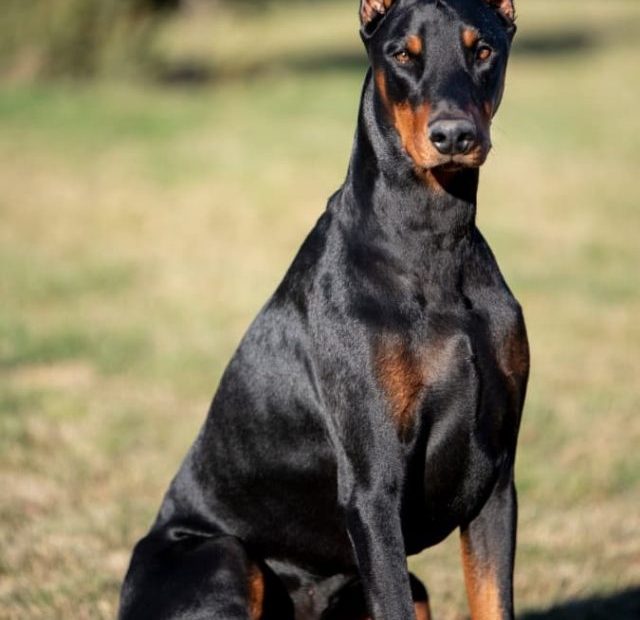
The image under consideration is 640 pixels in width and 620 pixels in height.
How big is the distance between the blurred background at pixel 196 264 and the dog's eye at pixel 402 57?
2333mm

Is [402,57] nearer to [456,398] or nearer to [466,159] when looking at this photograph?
[466,159]

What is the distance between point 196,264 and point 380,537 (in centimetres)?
843

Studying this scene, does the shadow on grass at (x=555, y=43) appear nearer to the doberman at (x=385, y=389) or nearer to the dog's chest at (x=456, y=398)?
the doberman at (x=385, y=389)

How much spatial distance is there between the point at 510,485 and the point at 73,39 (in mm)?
19130

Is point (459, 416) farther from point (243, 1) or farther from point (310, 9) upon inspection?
point (310, 9)

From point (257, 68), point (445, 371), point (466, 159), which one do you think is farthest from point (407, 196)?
point (257, 68)

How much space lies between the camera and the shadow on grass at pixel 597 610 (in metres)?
5.11

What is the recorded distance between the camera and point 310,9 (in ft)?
158

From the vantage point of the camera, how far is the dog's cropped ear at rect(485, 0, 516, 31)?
406 cm

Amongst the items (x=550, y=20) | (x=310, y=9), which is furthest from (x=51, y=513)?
(x=310, y=9)

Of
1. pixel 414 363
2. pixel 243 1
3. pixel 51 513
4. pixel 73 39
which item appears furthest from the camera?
pixel 243 1

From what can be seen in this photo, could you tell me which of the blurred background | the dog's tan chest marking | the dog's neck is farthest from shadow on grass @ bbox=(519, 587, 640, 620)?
the dog's neck

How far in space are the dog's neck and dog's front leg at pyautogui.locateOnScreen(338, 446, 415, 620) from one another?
69cm

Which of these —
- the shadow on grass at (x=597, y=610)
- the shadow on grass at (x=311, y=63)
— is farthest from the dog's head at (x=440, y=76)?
the shadow on grass at (x=311, y=63)
